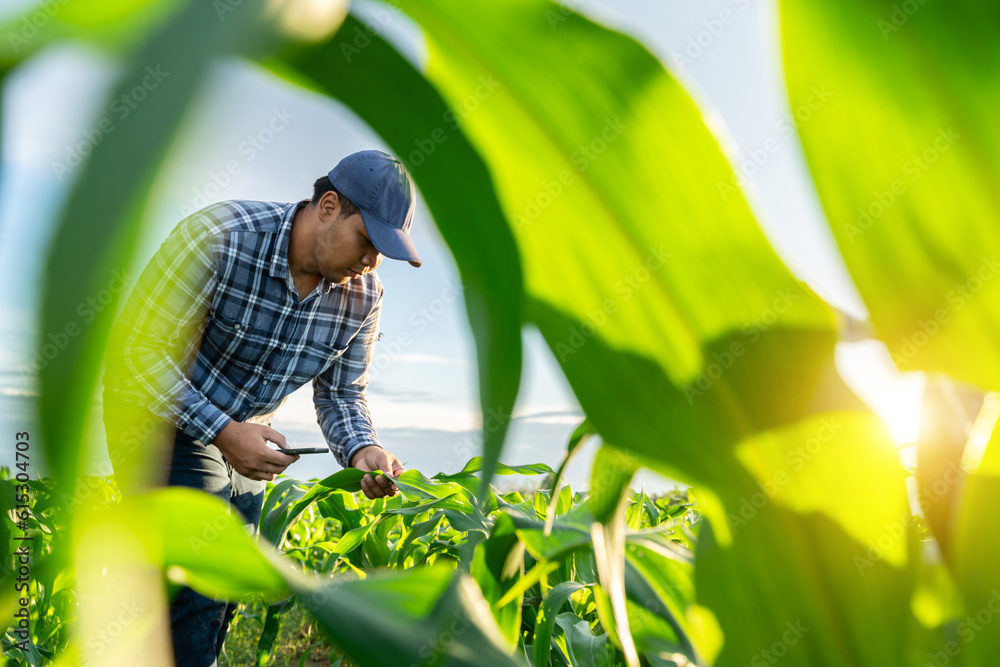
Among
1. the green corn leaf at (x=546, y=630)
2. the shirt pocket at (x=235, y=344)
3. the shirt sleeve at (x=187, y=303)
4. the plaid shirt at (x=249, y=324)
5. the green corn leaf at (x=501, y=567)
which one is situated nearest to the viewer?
the green corn leaf at (x=501, y=567)

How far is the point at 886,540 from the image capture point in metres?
0.23

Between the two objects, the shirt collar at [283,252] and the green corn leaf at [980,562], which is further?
the shirt collar at [283,252]

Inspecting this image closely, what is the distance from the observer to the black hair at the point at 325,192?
1.73 m

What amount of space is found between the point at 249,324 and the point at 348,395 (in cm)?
42

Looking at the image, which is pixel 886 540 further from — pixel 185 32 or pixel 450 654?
pixel 185 32

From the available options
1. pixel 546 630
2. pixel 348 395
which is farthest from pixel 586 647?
pixel 348 395

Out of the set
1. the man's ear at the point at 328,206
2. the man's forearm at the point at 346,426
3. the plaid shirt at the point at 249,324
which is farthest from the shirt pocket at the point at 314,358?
the man's ear at the point at 328,206

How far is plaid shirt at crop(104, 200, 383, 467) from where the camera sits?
1489mm

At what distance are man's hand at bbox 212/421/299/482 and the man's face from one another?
46 cm

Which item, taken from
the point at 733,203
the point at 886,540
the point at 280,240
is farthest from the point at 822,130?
the point at 280,240

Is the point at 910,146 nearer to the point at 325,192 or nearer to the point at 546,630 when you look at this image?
the point at 546,630

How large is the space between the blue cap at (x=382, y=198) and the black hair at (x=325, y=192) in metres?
0.01

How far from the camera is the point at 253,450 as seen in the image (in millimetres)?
1468

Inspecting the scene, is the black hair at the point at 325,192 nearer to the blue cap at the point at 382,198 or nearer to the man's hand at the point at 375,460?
the blue cap at the point at 382,198
